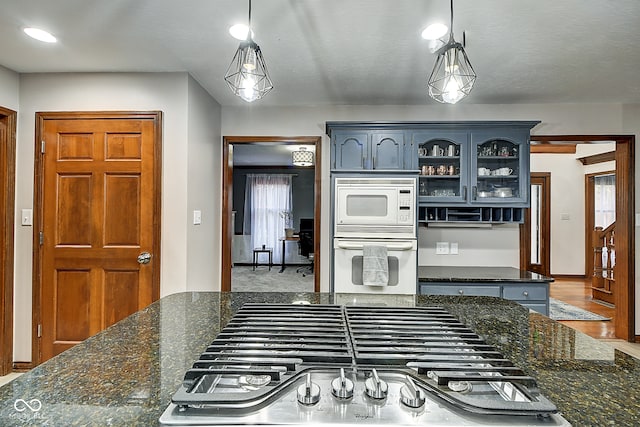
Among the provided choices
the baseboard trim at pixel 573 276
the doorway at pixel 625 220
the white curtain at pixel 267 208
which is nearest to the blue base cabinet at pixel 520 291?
the doorway at pixel 625 220

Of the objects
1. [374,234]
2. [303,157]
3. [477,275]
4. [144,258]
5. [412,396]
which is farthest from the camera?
[303,157]

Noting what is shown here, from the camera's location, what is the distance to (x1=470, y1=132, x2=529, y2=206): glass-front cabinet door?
10.9 feet

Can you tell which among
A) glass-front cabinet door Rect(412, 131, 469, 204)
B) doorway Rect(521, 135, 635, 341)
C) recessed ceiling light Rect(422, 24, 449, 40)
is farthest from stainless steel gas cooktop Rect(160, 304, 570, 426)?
doorway Rect(521, 135, 635, 341)

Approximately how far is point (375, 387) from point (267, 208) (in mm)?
8348

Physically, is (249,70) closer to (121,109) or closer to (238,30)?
(238,30)

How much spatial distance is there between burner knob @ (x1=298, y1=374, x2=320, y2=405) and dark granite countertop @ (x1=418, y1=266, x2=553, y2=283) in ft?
8.41

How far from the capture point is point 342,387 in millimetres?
704

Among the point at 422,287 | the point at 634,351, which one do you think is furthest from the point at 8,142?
the point at 634,351

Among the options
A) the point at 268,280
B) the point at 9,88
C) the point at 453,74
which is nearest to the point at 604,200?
the point at 268,280

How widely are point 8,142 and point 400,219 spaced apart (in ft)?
10.1

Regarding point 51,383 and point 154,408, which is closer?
point 154,408

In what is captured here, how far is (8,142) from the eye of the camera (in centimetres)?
285

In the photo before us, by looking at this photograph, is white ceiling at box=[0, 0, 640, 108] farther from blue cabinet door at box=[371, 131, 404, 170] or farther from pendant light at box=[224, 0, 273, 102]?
pendant light at box=[224, 0, 273, 102]

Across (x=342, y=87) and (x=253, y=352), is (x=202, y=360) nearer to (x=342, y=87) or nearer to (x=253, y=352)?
(x=253, y=352)
